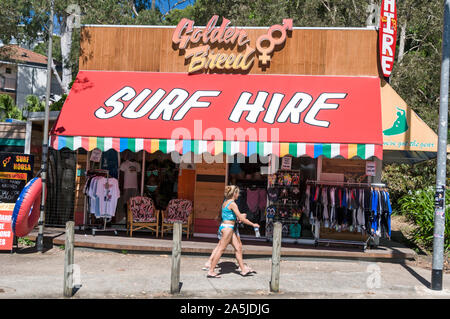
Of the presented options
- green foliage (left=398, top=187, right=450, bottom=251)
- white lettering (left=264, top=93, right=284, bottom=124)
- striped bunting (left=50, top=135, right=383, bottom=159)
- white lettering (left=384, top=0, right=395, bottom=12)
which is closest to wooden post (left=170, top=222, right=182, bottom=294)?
striped bunting (left=50, top=135, right=383, bottom=159)

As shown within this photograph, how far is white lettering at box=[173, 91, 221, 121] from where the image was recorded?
11277mm

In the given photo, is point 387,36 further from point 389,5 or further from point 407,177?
point 407,177

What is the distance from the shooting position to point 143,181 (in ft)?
44.5

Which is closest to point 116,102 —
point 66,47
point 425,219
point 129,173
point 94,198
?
point 129,173

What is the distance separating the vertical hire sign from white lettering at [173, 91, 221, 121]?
425 centimetres

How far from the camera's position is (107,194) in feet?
41.6

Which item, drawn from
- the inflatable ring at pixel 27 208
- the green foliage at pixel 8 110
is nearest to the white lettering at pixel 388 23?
the inflatable ring at pixel 27 208

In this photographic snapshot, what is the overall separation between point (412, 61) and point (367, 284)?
19.1 meters

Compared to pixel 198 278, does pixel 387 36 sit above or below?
above

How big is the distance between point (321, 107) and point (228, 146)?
8.31 feet

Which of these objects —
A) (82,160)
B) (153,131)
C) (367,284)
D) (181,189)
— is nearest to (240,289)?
(367,284)

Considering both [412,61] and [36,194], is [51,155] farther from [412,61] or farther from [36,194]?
[412,61]

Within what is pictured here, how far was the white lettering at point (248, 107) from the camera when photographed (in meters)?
11.1

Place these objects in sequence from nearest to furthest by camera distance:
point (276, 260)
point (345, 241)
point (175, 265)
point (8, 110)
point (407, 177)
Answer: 1. point (175, 265)
2. point (276, 260)
3. point (345, 241)
4. point (407, 177)
5. point (8, 110)
